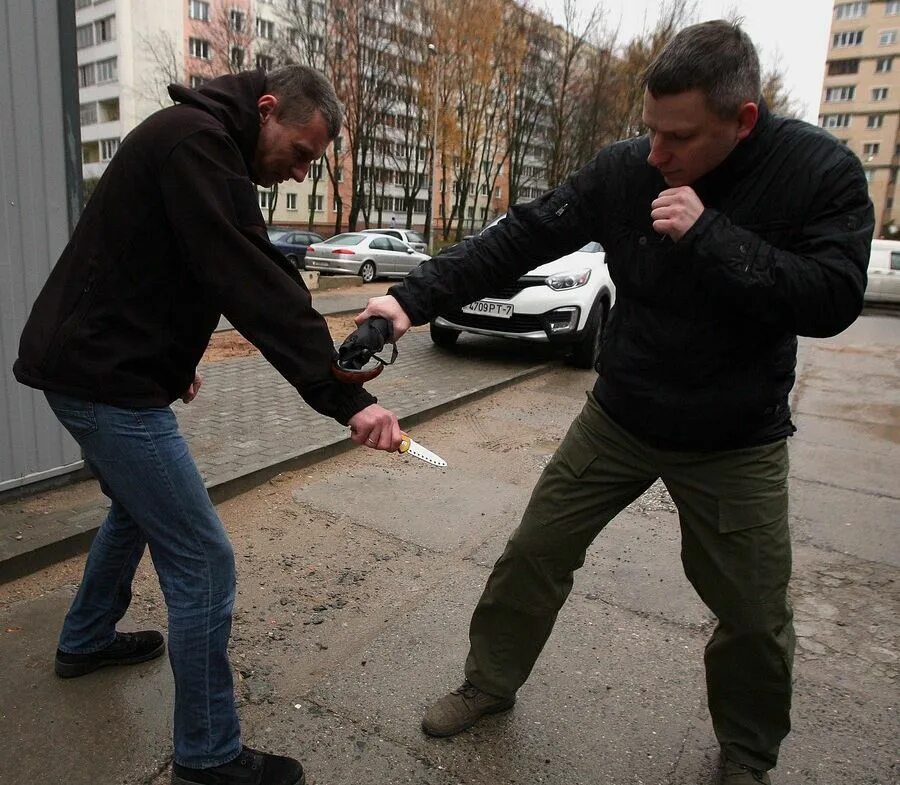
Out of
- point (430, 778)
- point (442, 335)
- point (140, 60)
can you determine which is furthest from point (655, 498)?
point (140, 60)

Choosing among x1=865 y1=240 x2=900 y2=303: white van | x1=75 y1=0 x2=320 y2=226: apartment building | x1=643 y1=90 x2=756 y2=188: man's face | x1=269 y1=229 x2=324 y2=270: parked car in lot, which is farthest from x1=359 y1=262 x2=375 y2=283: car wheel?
x1=75 y1=0 x2=320 y2=226: apartment building

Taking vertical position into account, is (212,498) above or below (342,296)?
above

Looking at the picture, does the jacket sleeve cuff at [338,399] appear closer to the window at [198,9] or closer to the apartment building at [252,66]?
the apartment building at [252,66]

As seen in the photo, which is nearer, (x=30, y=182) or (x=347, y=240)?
(x=30, y=182)

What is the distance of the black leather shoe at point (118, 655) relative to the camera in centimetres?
264

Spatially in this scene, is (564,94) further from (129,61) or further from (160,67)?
(129,61)

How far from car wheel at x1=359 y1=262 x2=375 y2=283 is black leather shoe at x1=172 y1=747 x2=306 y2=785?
19678 mm

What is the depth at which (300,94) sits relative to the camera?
2.00 m

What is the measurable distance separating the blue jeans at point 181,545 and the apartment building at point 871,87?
79.4 meters

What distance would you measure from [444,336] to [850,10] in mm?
83761

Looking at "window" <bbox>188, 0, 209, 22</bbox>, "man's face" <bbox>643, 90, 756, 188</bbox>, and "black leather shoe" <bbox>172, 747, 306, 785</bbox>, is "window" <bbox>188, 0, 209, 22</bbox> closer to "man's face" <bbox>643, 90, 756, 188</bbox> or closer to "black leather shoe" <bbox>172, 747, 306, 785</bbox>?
"man's face" <bbox>643, 90, 756, 188</bbox>

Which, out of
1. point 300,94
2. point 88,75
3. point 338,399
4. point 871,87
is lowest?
point 338,399

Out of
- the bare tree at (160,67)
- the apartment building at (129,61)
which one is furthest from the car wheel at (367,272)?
the apartment building at (129,61)

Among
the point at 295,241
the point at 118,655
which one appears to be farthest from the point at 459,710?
the point at 295,241
